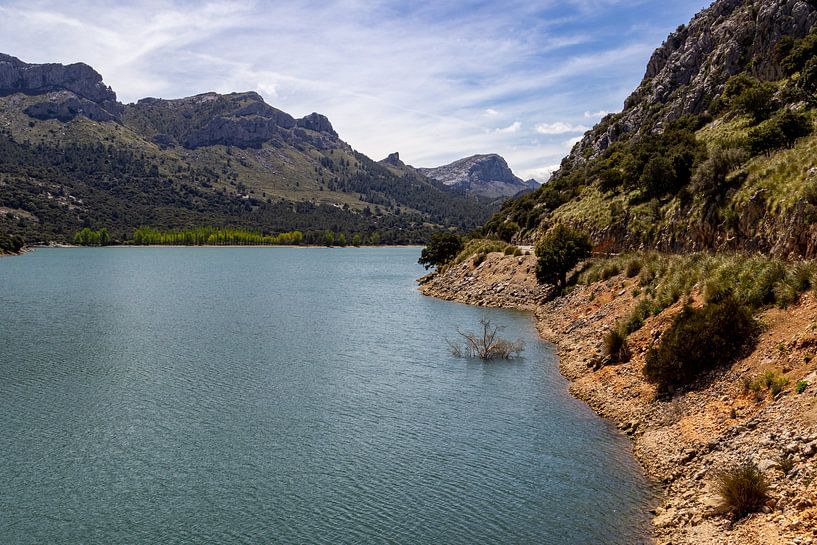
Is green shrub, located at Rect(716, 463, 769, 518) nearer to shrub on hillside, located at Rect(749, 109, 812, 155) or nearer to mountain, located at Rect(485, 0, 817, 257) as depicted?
mountain, located at Rect(485, 0, 817, 257)

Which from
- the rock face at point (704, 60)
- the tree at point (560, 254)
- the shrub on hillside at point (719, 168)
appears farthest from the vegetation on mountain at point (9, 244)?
the shrub on hillside at point (719, 168)

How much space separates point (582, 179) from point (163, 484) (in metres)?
93.5

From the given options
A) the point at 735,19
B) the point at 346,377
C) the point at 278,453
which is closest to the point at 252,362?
the point at 346,377

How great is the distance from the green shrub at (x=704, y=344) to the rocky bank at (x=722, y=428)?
0.73m

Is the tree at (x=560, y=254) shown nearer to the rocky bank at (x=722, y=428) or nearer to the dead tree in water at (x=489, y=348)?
the dead tree in water at (x=489, y=348)

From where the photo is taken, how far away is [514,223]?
109688 millimetres

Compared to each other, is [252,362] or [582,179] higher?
[582,179]

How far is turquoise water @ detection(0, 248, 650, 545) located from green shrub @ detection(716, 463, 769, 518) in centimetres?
283

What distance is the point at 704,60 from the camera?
109062 mm

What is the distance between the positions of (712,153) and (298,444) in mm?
49001

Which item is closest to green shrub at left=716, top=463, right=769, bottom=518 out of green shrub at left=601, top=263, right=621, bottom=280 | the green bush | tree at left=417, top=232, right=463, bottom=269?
green shrub at left=601, top=263, right=621, bottom=280

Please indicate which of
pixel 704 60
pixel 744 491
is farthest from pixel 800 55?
pixel 744 491

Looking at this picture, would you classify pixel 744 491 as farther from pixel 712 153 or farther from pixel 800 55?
pixel 800 55

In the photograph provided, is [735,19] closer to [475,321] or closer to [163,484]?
[475,321]
